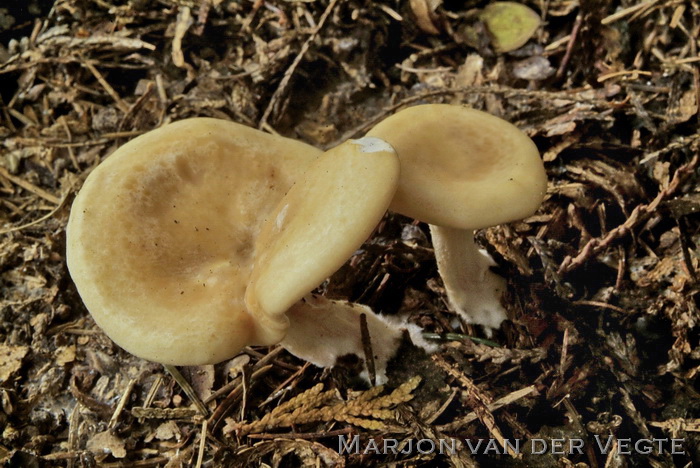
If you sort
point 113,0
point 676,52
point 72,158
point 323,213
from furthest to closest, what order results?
1. point 113,0
2. point 72,158
3. point 676,52
4. point 323,213

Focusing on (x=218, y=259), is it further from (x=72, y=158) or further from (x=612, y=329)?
(x=72, y=158)

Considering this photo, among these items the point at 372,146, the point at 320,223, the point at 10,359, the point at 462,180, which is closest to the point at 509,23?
the point at 462,180

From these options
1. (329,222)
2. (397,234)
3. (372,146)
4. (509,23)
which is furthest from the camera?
(509,23)

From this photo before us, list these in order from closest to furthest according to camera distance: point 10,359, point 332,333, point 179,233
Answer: point 179,233, point 332,333, point 10,359

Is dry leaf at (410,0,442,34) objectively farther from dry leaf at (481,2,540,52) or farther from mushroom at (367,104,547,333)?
mushroom at (367,104,547,333)

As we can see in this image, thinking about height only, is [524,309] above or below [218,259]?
below

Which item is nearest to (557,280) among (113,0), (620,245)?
(620,245)

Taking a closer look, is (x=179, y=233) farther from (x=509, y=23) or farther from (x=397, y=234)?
(x=509, y=23)
